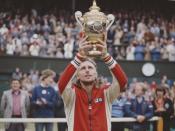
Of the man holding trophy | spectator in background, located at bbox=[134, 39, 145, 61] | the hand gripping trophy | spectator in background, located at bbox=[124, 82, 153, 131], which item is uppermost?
spectator in background, located at bbox=[134, 39, 145, 61]

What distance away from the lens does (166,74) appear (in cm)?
2259

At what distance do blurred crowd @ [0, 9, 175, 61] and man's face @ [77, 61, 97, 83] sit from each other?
586 inches

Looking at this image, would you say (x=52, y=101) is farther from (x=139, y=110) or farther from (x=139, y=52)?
(x=139, y=52)

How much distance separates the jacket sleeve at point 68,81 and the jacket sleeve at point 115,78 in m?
0.31

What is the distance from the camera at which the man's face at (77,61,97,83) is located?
20.4 feet

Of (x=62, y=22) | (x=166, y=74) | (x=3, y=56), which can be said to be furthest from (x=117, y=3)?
(x=3, y=56)

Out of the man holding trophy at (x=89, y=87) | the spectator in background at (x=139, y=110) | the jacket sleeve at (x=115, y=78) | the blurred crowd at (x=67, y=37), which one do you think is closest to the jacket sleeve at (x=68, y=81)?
the man holding trophy at (x=89, y=87)

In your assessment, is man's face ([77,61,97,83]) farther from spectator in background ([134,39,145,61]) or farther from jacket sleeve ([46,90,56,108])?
spectator in background ([134,39,145,61])

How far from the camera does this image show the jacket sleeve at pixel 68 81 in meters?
6.21

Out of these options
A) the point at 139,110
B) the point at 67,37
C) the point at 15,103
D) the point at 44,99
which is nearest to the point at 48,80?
the point at 44,99

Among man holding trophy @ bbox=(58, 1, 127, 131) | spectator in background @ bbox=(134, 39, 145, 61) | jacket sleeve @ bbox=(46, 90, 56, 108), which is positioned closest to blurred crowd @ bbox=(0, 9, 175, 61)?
spectator in background @ bbox=(134, 39, 145, 61)

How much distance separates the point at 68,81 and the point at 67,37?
1648 cm

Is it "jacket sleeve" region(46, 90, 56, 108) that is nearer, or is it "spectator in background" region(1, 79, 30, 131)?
"spectator in background" region(1, 79, 30, 131)

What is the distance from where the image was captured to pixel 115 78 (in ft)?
20.6
